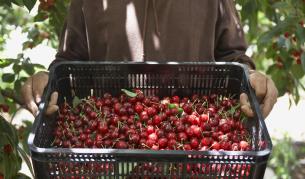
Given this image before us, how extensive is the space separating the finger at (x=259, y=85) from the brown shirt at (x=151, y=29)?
351mm

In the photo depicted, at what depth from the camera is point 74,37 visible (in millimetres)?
2250

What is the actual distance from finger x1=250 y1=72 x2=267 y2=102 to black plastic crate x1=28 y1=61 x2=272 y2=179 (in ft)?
0.09

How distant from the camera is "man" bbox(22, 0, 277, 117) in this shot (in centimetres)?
211

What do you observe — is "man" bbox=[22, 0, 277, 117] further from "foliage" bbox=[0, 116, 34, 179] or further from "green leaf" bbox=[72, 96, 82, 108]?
"foliage" bbox=[0, 116, 34, 179]

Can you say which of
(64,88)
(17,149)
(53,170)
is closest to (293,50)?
(64,88)

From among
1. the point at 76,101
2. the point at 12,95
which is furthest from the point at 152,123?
the point at 12,95

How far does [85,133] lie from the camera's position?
70.5 inches

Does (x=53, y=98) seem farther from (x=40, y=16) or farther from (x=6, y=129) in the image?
(x=40, y=16)

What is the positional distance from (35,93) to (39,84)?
41mm

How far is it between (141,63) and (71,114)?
0.32 metres

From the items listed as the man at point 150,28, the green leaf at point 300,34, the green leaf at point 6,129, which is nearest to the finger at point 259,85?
the man at point 150,28

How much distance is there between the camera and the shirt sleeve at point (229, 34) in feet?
7.34

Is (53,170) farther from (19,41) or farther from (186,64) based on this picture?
(19,41)

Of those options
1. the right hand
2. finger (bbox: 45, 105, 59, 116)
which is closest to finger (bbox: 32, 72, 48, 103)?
the right hand
